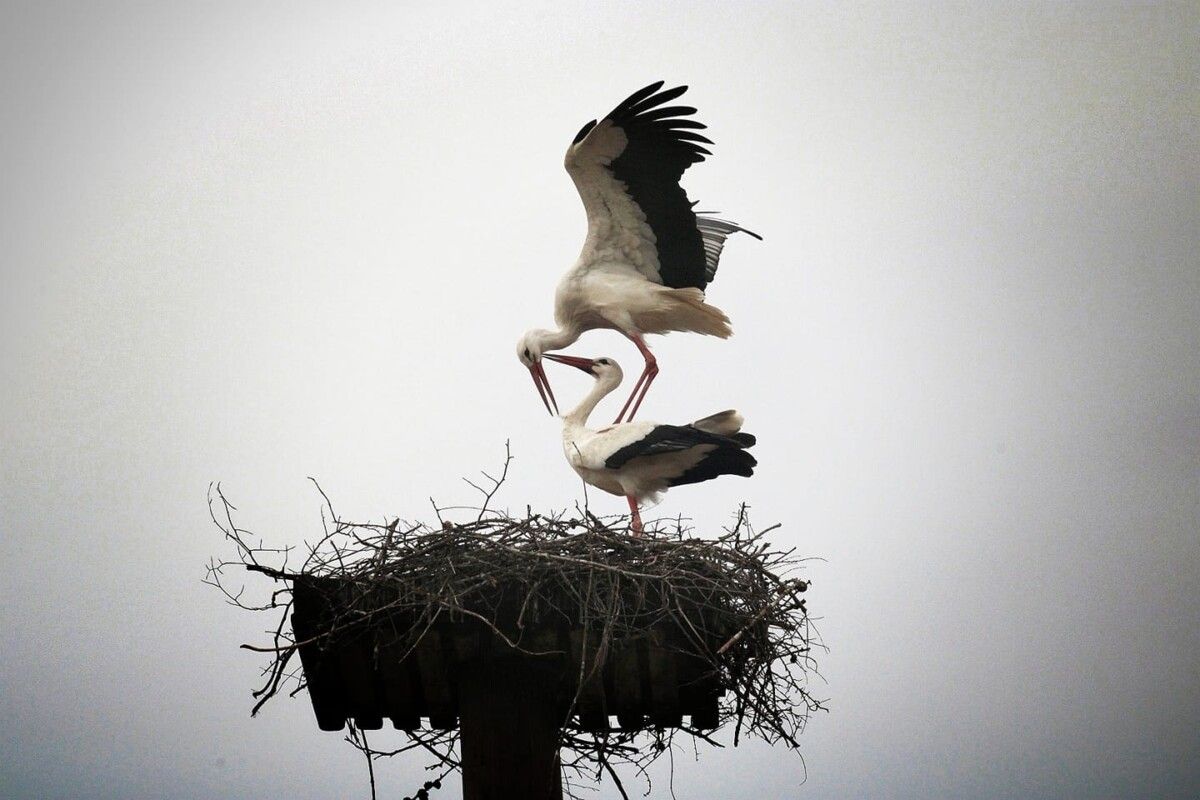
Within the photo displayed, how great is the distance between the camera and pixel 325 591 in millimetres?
3568

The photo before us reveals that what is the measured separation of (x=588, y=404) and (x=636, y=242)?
105 centimetres

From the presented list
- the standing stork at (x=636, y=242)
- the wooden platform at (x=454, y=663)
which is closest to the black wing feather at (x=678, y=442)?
the standing stork at (x=636, y=242)

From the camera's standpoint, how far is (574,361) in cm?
600

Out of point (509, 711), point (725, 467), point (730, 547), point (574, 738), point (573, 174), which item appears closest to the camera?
point (509, 711)

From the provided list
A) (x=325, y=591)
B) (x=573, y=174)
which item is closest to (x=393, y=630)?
(x=325, y=591)

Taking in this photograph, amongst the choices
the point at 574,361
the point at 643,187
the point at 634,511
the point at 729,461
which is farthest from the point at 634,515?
the point at 643,187

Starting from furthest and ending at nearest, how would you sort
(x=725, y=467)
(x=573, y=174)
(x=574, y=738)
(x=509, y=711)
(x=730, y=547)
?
(x=573, y=174)
(x=725, y=467)
(x=730, y=547)
(x=574, y=738)
(x=509, y=711)

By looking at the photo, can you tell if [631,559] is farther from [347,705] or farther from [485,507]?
[347,705]

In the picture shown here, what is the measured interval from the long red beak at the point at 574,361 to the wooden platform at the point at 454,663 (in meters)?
2.47

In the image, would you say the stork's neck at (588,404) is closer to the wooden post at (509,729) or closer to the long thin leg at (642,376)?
the long thin leg at (642,376)

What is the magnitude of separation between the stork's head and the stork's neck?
0.41 metres

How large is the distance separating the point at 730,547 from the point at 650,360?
2.18 meters

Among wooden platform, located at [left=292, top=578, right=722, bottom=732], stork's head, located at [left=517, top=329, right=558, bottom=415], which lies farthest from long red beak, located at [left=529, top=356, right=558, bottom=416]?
wooden platform, located at [left=292, top=578, right=722, bottom=732]

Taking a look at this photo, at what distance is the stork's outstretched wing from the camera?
5.77m
